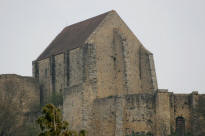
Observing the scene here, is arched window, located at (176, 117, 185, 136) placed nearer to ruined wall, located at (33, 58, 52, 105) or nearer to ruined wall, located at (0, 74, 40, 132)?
ruined wall, located at (0, 74, 40, 132)

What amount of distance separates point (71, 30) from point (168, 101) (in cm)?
1591

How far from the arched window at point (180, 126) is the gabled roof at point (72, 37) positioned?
1056 cm

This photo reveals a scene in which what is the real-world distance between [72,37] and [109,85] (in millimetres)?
6806

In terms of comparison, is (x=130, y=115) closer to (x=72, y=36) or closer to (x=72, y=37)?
(x=72, y=37)

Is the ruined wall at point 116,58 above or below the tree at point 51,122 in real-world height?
above

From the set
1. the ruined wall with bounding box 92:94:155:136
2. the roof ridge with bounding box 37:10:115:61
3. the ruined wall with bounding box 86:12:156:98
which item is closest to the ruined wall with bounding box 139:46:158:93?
the ruined wall with bounding box 86:12:156:98

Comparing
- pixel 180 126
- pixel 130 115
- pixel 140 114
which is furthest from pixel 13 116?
pixel 180 126

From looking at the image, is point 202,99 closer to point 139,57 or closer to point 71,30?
point 139,57

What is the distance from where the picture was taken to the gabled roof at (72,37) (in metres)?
49.7

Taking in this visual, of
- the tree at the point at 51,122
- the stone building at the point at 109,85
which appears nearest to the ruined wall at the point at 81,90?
the stone building at the point at 109,85

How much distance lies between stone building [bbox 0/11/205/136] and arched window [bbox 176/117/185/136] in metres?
0.07

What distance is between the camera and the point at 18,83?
169ft

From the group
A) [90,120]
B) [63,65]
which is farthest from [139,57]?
[90,120]

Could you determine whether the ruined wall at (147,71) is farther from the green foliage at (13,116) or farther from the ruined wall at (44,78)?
the green foliage at (13,116)
